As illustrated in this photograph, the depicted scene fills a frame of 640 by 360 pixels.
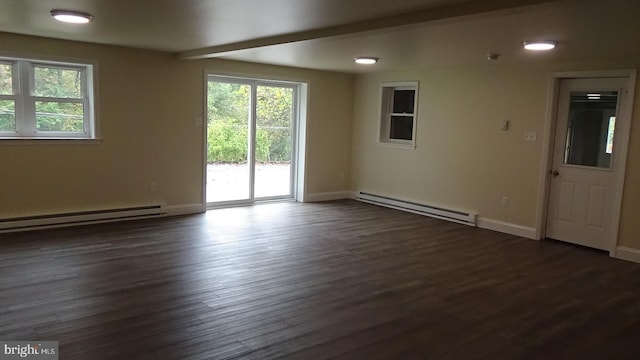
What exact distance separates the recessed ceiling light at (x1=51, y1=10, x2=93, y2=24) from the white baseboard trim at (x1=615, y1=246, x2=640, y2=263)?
5.68 m

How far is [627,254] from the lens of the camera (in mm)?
5289

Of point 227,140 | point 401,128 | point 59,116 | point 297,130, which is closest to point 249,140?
point 227,140

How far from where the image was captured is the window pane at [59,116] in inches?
225

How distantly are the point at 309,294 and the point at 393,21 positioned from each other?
7.17ft

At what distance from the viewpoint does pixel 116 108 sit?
608cm

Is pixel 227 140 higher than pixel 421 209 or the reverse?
higher

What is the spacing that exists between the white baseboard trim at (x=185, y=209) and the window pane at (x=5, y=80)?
7.52 ft

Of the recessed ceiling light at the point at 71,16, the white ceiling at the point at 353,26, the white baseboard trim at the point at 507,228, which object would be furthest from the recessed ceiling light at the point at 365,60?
the recessed ceiling light at the point at 71,16

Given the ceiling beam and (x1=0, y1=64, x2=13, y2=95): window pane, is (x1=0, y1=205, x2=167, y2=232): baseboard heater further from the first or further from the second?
the ceiling beam

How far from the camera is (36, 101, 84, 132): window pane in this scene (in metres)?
5.72

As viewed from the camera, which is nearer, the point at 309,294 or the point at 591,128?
the point at 309,294

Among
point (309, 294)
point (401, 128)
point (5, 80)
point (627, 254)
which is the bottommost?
point (309, 294)

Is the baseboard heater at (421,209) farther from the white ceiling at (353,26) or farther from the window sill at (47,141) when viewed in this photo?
the window sill at (47,141)

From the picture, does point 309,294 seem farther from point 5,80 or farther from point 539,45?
point 5,80
